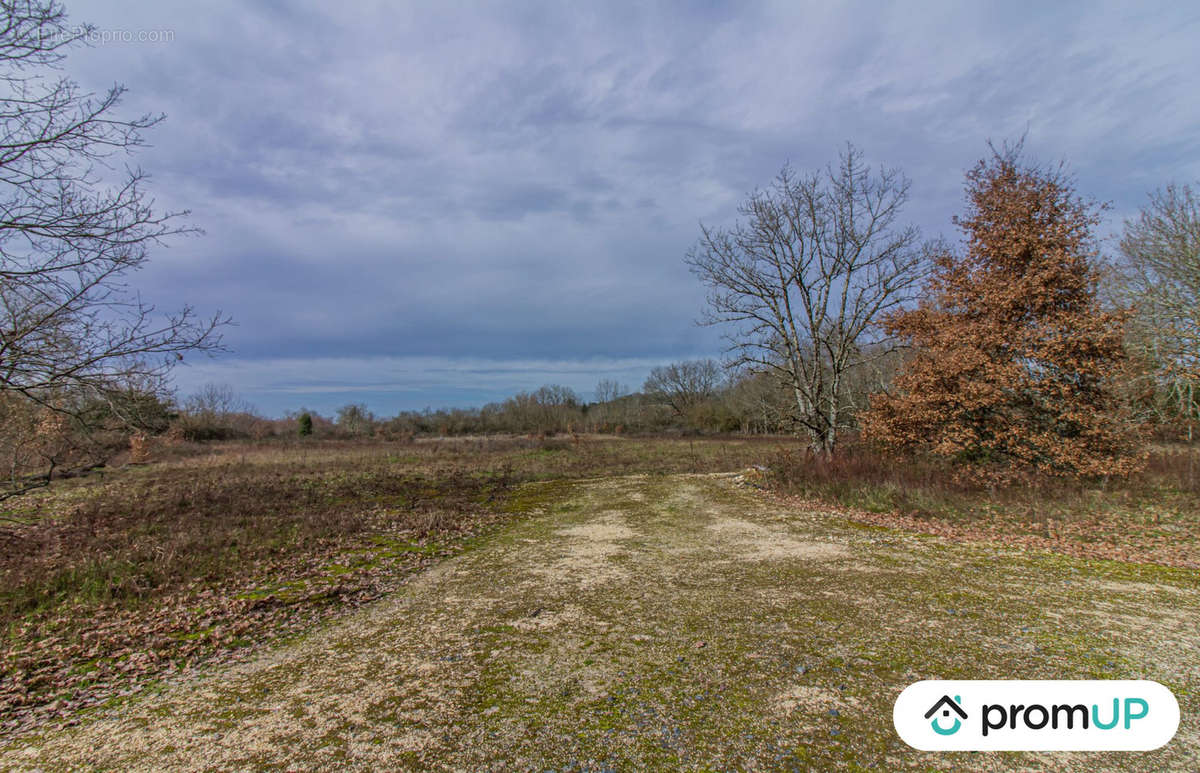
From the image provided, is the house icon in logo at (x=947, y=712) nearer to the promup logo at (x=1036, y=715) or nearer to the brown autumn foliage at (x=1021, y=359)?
the promup logo at (x=1036, y=715)

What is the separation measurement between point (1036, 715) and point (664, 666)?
237 centimetres

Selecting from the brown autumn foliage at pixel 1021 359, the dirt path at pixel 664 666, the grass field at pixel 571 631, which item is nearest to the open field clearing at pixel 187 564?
the grass field at pixel 571 631

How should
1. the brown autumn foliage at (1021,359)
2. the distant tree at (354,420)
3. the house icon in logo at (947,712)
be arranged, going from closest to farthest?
the house icon in logo at (947,712)
the brown autumn foliage at (1021,359)
the distant tree at (354,420)

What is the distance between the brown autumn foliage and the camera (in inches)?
423

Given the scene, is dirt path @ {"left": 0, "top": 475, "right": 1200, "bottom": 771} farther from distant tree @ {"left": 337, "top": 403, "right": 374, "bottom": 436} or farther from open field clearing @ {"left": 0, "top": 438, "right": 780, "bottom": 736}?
distant tree @ {"left": 337, "top": 403, "right": 374, "bottom": 436}

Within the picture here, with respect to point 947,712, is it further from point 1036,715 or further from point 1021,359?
point 1021,359

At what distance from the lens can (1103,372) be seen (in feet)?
34.9

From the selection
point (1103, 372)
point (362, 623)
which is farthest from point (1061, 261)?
point (362, 623)

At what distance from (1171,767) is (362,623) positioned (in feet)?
19.7

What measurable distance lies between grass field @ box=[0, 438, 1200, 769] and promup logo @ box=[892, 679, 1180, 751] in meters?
0.14

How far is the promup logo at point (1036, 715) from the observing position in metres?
2.96

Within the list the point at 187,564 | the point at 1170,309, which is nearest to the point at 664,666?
the point at 187,564

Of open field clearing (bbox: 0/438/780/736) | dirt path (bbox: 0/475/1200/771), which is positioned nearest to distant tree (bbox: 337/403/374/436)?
open field clearing (bbox: 0/438/780/736)

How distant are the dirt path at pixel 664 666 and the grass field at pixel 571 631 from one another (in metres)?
0.02
